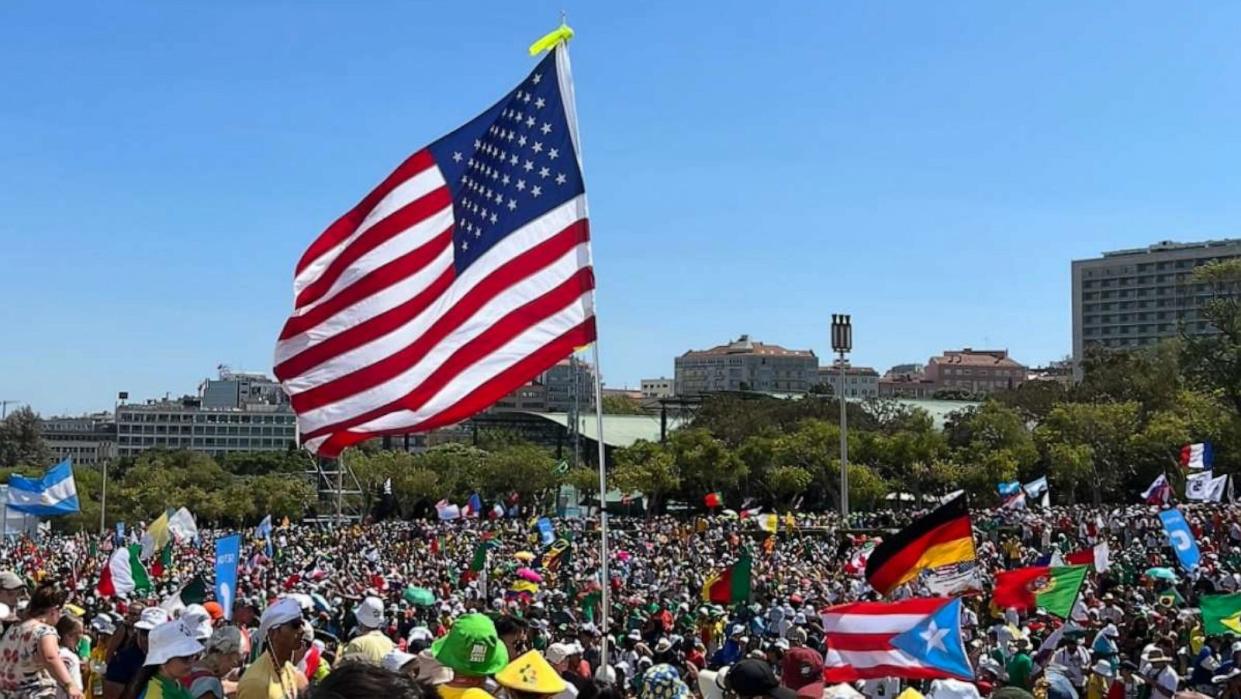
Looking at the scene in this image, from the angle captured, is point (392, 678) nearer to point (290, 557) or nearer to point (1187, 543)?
point (1187, 543)

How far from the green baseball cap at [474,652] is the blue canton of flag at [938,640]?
353 cm

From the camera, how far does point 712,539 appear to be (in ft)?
122

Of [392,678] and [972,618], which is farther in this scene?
[972,618]

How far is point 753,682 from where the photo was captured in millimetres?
5164

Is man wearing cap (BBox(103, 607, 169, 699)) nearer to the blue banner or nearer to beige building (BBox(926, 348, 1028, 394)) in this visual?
the blue banner

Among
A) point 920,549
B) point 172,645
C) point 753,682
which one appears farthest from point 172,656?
point 920,549

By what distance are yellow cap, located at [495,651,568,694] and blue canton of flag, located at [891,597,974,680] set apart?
345 cm

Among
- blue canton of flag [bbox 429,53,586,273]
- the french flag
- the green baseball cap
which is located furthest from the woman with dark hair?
the french flag

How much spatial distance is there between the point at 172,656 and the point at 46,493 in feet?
75.6

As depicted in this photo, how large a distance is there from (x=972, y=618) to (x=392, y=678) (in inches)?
587

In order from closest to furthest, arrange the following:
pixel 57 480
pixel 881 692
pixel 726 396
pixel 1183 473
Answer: pixel 881 692
pixel 57 480
pixel 1183 473
pixel 726 396

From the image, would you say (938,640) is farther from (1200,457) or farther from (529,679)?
(1200,457)

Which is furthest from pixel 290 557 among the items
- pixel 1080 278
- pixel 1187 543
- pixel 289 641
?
pixel 1080 278

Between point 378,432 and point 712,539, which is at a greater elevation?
point 378,432
